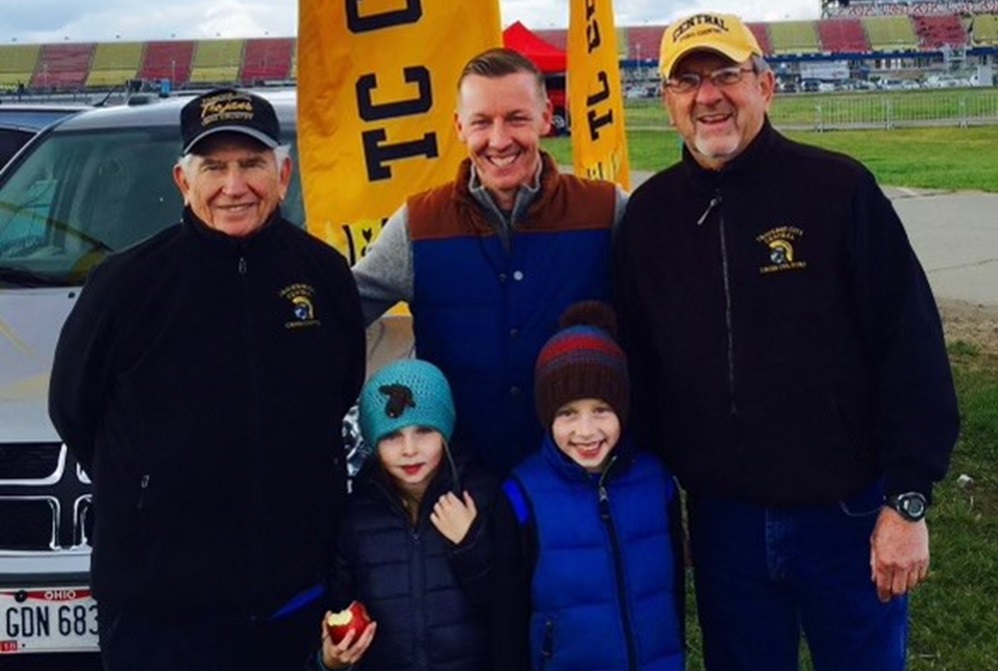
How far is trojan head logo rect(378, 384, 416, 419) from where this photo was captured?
3068 millimetres

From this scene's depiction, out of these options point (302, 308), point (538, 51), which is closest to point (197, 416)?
point (302, 308)

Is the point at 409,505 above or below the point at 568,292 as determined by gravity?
below

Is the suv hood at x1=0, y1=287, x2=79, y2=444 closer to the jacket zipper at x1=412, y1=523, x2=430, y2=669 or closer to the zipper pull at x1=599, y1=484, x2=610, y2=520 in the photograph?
the jacket zipper at x1=412, y1=523, x2=430, y2=669

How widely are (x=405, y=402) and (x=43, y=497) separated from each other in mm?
1247

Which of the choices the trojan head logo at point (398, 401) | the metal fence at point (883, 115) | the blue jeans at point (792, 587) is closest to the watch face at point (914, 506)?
the blue jeans at point (792, 587)

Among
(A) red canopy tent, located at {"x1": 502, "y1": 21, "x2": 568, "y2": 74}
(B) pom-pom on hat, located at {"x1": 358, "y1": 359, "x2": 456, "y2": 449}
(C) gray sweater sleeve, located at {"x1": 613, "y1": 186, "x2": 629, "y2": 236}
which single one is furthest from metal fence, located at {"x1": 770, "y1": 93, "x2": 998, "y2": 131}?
(B) pom-pom on hat, located at {"x1": 358, "y1": 359, "x2": 456, "y2": 449}

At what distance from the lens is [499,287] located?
328 cm

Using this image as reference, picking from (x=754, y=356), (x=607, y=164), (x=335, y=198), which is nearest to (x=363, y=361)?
(x=754, y=356)

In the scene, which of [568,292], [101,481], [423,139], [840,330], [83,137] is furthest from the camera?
[83,137]

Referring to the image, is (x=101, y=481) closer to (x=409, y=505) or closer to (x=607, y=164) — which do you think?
(x=409, y=505)

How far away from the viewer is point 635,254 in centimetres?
319

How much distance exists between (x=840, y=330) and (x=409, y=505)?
3.53 ft

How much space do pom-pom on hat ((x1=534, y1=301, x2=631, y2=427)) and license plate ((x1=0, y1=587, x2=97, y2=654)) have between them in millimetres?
1444

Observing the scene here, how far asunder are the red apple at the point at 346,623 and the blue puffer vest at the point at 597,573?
1.29 feet
